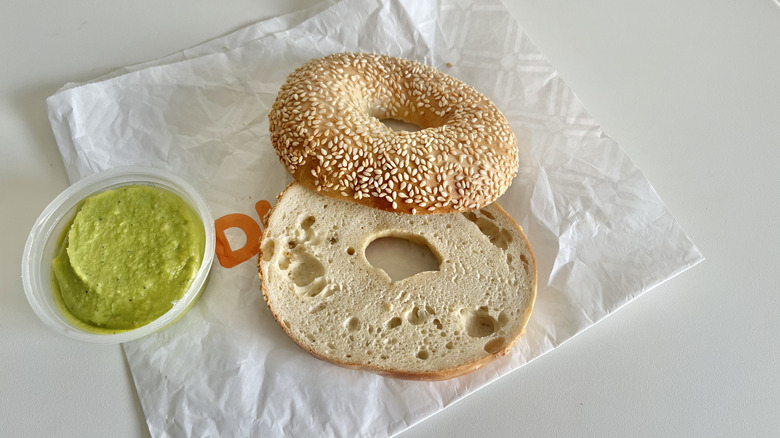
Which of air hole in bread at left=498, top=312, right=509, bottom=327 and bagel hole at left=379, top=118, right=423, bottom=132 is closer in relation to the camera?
air hole in bread at left=498, top=312, right=509, bottom=327

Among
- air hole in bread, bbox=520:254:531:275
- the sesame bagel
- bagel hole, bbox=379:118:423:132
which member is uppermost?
the sesame bagel

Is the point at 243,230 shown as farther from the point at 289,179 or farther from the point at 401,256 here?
the point at 401,256

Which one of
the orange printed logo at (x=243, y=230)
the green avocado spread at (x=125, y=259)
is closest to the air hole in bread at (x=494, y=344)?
the orange printed logo at (x=243, y=230)

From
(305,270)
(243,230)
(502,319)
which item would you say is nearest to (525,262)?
(502,319)

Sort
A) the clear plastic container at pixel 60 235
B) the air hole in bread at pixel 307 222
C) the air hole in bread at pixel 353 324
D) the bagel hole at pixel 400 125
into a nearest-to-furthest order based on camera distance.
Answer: the clear plastic container at pixel 60 235 < the air hole in bread at pixel 353 324 < the air hole in bread at pixel 307 222 < the bagel hole at pixel 400 125

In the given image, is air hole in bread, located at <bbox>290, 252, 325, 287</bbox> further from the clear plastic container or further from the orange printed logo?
the clear plastic container

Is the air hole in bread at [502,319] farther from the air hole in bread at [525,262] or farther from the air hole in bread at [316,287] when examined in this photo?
the air hole in bread at [316,287]

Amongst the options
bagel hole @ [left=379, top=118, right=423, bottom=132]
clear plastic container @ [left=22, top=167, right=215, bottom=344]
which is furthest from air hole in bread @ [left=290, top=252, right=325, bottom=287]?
bagel hole @ [left=379, top=118, right=423, bottom=132]
